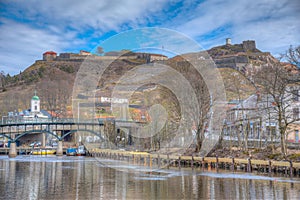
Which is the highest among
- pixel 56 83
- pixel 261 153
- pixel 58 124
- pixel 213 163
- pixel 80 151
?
pixel 56 83

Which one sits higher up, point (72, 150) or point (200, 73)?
point (200, 73)

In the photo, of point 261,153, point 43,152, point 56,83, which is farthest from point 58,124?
point 56,83

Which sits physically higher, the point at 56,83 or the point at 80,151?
the point at 56,83

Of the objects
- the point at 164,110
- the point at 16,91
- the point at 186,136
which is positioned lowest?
the point at 186,136

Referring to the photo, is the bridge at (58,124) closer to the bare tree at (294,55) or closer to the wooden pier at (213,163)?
the wooden pier at (213,163)

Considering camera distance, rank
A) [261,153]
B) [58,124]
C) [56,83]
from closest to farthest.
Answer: [261,153] → [58,124] → [56,83]

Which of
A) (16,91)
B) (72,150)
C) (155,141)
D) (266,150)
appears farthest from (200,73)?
(16,91)

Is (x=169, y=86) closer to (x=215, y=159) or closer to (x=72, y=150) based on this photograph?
(x=215, y=159)

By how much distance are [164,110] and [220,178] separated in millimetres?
22527

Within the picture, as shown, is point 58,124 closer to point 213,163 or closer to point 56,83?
point 213,163

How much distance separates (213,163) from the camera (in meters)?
A: 42.8

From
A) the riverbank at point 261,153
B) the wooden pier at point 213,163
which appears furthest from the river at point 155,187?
the riverbank at point 261,153

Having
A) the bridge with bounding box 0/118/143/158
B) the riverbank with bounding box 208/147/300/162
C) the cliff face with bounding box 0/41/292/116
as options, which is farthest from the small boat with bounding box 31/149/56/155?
the riverbank with bounding box 208/147/300/162

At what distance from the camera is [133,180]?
31.0m
